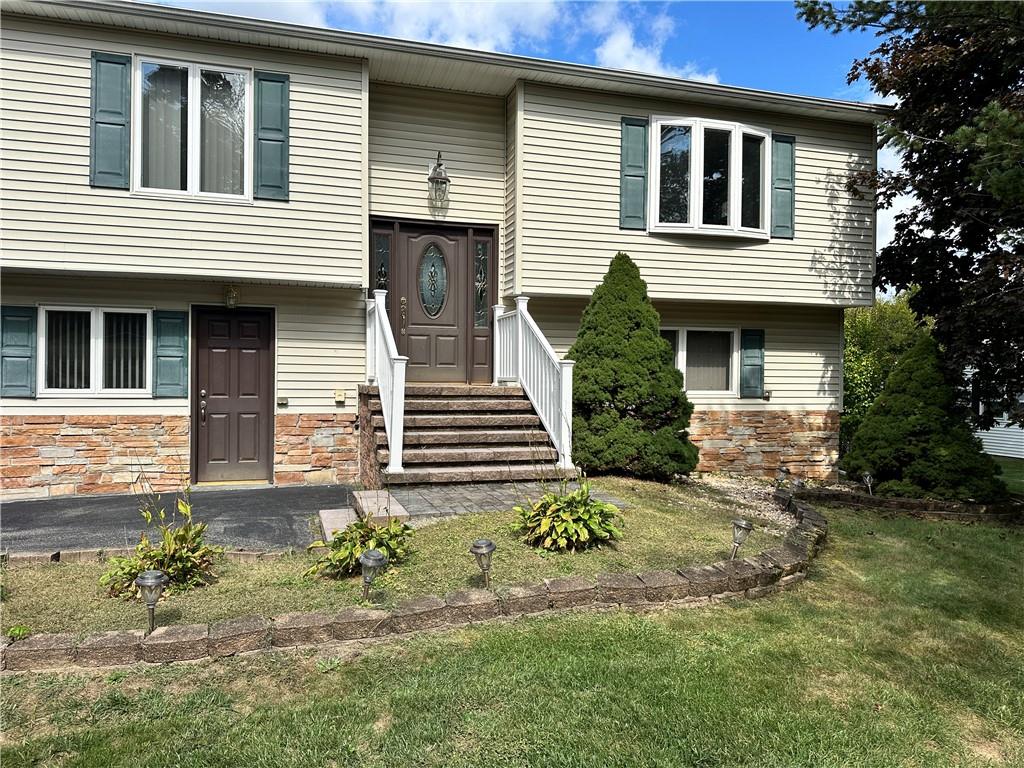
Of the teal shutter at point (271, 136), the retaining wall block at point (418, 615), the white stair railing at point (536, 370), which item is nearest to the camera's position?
the retaining wall block at point (418, 615)

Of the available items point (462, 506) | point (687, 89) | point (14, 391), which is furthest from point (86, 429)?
point (687, 89)

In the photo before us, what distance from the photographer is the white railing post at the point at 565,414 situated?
699 cm

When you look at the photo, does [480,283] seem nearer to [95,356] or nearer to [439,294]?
[439,294]

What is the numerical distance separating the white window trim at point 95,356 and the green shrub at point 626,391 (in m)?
4.92

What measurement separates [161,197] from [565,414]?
16.3 ft

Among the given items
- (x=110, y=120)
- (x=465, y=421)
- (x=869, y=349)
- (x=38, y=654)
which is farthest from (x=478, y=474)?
(x=869, y=349)

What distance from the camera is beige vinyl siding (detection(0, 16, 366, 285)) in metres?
6.79

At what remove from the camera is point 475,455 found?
22.6 ft

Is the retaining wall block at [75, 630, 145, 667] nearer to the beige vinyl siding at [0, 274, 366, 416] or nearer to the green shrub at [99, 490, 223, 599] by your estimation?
the green shrub at [99, 490, 223, 599]

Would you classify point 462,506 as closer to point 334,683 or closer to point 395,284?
point 334,683

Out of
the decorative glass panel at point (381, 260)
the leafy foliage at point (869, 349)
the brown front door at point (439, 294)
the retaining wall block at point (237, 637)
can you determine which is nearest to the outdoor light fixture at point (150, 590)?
the retaining wall block at point (237, 637)

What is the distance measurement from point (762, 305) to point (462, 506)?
6.26m

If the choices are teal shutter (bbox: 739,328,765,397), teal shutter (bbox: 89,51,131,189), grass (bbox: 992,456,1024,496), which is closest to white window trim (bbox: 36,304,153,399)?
teal shutter (bbox: 89,51,131,189)

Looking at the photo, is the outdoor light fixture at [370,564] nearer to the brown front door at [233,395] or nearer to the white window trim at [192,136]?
the brown front door at [233,395]
